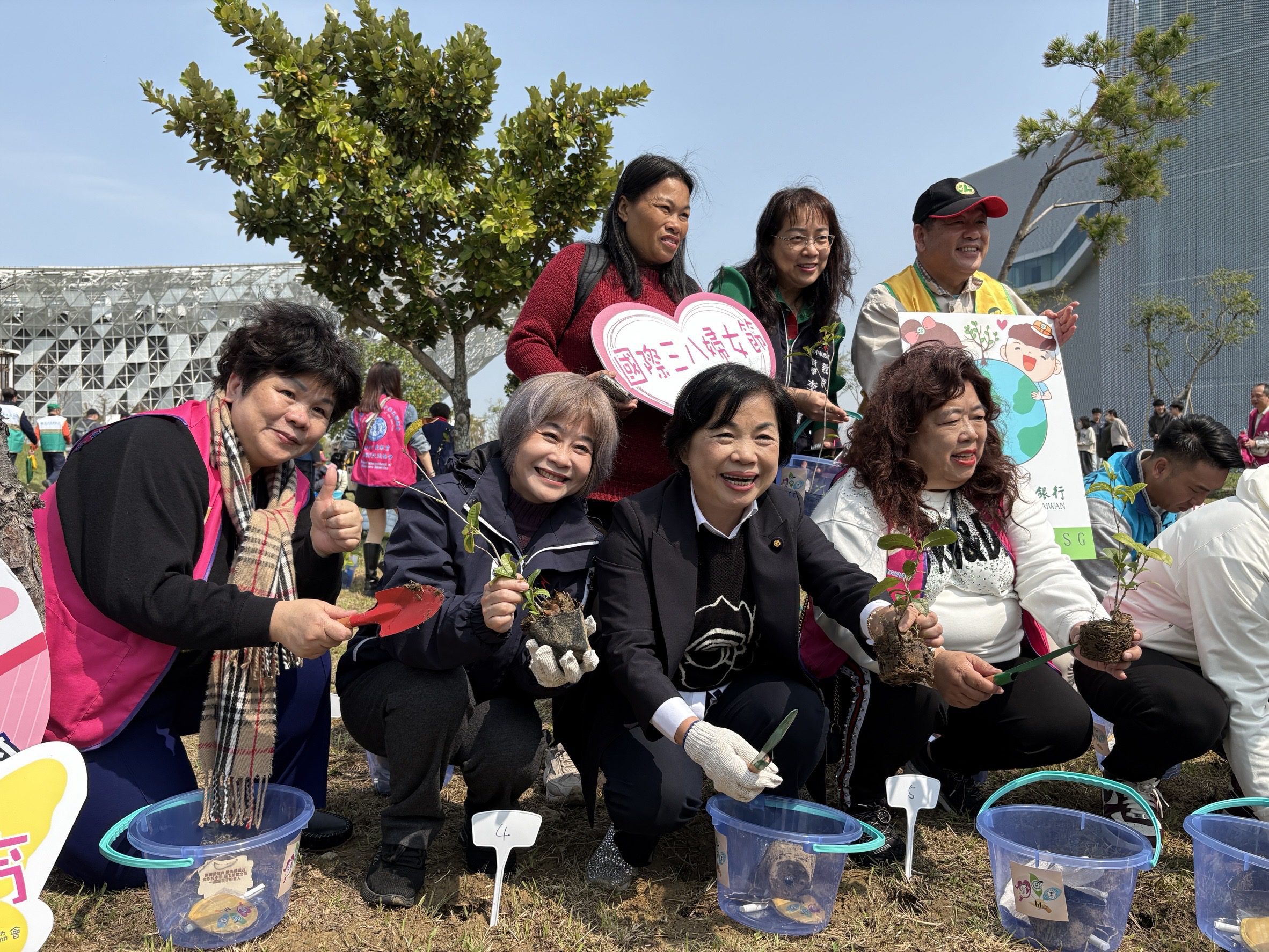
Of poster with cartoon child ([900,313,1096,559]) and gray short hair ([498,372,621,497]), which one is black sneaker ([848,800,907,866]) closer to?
gray short hair ([498,372,621,497])

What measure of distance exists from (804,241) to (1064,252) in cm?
4645

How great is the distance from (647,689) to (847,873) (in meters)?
0.84

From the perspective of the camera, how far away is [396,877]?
86.7 inches

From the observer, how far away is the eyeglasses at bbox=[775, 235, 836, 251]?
10.7 feet

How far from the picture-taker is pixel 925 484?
261cm

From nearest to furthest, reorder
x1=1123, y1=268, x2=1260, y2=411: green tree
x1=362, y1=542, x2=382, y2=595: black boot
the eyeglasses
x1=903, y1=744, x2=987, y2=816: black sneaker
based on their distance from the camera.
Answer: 1. x1=903, y1=744, x2=987, y2=816: black sneaker
2. the eyeglasses
3. x1=362, y1=542, x2=382, y2=595: black boot
4. x1=1123, y1=268, x2=1260, y2=411: green tree

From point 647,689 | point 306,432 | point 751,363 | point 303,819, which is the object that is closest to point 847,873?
point 647,689

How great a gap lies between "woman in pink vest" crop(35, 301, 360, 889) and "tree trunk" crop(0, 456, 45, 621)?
0.23 feet

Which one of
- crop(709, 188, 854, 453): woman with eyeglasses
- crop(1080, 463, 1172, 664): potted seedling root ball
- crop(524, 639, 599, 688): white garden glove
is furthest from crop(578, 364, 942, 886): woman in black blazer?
crop(709, 188, 854, 453): woman with eyeglasses

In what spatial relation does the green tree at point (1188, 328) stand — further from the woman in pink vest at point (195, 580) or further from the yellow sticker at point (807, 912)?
the woman in pink vest at point (195, 580)

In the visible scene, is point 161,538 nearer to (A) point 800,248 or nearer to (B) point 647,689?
(B) point 647,689

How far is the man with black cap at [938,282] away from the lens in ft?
11.0

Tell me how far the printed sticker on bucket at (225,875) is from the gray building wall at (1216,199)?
40.8 m

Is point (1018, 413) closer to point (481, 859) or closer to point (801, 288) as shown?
point (801, 288)
